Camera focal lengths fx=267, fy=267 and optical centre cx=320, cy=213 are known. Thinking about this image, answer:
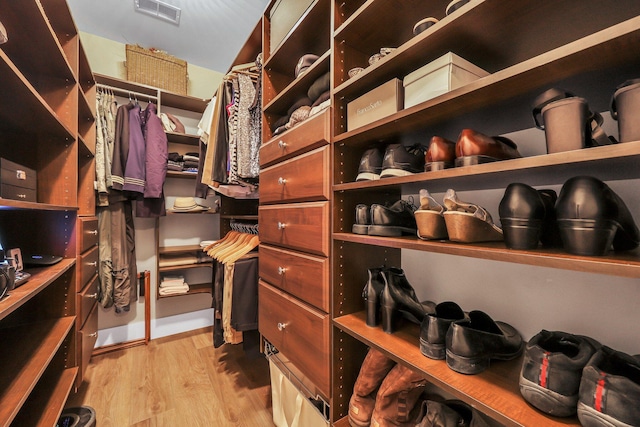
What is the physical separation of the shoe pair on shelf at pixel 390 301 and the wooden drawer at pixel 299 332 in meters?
0.17

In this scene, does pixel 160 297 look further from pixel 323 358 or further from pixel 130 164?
pixel 323 358

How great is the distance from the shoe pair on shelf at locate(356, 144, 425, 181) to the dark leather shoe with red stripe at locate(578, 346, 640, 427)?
0.56 metres

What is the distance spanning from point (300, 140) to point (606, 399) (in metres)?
1.01

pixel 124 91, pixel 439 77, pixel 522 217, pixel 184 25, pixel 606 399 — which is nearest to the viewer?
pixel 606 399

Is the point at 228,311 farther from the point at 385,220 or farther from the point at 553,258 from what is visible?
the point at 553,258

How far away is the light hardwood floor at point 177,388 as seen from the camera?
1.42m

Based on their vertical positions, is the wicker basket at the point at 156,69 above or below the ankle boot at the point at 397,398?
above

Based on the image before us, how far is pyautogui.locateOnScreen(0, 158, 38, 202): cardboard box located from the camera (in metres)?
0.81

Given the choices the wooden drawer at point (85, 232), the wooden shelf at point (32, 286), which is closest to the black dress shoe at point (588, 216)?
the wooden shelf at point (32, 286)

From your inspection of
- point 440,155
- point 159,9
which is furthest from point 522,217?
point 159,9

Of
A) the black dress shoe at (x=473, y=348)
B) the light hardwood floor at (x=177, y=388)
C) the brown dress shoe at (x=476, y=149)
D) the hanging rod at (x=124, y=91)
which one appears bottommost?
the light hardwood floor at (x=177, y=388)

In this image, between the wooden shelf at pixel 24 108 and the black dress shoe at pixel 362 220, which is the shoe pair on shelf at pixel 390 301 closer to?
the black dress shoe at pixel 362 220

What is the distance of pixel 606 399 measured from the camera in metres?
0.43

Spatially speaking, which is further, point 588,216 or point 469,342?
point 469,342
